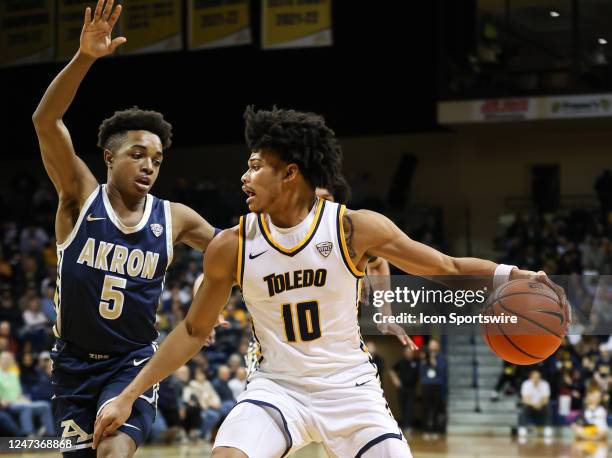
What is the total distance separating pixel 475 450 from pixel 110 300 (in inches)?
363

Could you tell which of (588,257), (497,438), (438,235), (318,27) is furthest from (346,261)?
(438,235)

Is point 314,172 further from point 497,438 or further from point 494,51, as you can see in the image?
point 494,51

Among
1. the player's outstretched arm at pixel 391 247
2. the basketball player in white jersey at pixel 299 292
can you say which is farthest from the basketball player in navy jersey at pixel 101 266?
the player's outstretched arm at pixel 391 247

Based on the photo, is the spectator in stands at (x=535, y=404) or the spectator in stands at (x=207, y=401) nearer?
the spectator in stands at (x=207, y=401)

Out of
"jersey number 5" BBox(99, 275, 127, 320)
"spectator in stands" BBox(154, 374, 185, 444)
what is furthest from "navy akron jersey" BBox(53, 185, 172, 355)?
"spectator in stands" BBox(154, 374, 185, 444)

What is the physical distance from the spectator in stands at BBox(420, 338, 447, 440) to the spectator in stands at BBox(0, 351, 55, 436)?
18.8ft

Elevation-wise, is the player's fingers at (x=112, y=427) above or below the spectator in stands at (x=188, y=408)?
above

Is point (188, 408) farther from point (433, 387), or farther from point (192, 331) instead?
point (192, 331)

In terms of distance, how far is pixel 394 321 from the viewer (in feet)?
17.8

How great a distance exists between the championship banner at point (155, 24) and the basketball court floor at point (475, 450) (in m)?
6.57

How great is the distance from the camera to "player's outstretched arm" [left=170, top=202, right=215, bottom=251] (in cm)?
498

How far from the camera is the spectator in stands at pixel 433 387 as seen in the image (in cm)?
1544

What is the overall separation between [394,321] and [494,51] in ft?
50.3

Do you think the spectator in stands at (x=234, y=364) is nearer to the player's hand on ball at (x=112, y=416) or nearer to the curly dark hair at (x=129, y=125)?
the curly dark hair at (x=129, y=125)
